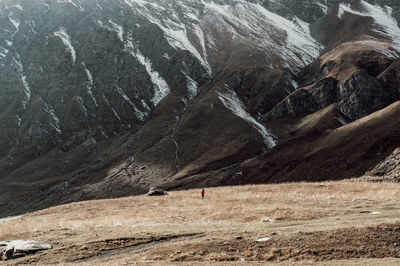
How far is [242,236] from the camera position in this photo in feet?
85.7

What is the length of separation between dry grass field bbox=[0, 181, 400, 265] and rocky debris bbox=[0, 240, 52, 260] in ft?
3.55

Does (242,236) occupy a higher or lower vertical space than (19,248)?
higher

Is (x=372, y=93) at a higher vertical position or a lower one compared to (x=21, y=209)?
higher

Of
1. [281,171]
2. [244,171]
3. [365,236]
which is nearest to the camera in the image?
[365,236]

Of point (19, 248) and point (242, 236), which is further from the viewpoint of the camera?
point (19, 248)

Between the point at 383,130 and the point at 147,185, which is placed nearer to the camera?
the point at 383,130

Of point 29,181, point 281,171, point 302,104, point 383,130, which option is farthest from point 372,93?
point 29,181

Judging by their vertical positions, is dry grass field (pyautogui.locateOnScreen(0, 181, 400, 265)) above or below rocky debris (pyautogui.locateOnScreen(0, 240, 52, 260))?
above

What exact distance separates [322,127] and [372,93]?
35.0 metres

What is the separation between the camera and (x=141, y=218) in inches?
1720

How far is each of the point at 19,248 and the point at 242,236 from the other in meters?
17.0

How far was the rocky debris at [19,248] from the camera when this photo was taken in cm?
2921

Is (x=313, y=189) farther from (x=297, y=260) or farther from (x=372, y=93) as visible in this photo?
(x=372, y=93)

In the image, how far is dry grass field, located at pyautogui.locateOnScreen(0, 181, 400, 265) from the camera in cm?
2225
